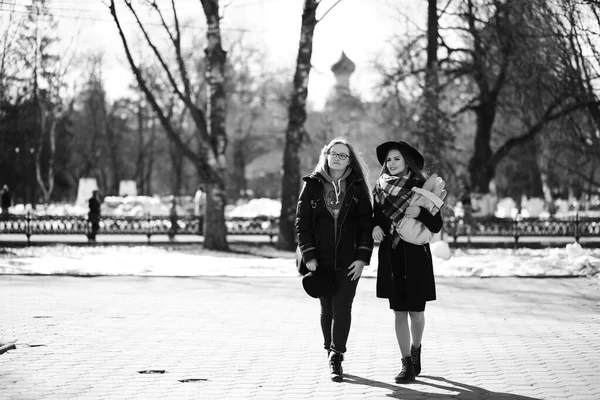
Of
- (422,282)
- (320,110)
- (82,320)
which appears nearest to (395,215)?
(422,282)

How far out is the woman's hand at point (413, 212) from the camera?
760 centimetres

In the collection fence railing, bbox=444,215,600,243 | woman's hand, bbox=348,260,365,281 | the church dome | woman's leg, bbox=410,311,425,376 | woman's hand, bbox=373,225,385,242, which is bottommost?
woman's leg, bbox=410,311,425,376

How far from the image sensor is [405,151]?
781cm

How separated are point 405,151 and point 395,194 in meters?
0.33

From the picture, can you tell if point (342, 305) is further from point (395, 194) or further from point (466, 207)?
point (466, 207)

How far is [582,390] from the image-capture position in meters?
7.10

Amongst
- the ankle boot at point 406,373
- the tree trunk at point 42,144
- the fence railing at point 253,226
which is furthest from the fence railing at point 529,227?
the tree trunk at point 42,144

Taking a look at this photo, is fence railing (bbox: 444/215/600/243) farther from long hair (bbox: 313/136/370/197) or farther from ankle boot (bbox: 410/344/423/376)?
ankle boot (bbox: 410/344/423/376)

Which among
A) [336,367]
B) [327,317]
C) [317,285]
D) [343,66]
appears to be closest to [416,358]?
[336,367]

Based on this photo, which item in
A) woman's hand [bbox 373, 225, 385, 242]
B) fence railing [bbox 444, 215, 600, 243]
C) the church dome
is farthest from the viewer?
the church dome

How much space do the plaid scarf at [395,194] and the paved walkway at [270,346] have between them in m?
1.15

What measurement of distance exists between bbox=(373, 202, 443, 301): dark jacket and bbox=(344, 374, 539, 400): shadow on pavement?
0.61m

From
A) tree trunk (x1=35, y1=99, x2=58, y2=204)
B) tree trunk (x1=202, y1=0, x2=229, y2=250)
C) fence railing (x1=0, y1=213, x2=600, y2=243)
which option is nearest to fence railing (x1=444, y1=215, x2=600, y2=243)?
fence railing (x1=0, y1=213, x2=600, y2=243)

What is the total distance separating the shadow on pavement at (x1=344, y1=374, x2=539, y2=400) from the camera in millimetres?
6852
